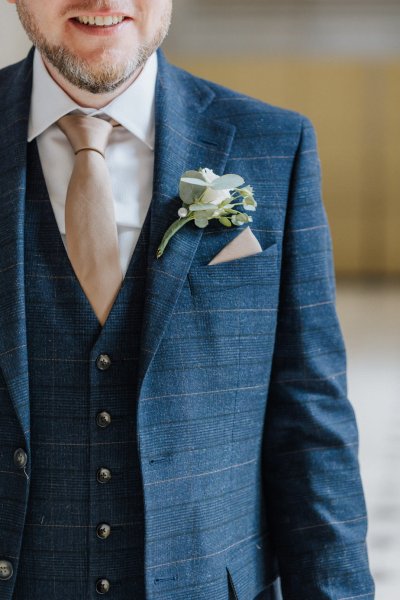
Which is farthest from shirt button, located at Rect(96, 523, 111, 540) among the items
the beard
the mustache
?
the mustache

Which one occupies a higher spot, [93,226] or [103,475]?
[93,226]

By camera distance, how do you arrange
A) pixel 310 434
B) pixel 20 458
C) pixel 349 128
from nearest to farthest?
pixel 20 458
pixel 310 434
pixel 349 128

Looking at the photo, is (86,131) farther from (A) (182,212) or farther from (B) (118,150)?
(A) (182,212)

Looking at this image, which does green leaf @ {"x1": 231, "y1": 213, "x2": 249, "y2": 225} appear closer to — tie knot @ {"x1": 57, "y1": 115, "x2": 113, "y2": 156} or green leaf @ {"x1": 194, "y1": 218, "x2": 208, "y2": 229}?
green leaf @ {"x1": 194, "y1": 218, "x2": 208, "y2": 229}

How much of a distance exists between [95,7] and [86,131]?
7.5 inches

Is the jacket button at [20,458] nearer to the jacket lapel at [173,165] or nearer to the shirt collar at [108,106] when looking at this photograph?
the jacket lapel at [173,165]

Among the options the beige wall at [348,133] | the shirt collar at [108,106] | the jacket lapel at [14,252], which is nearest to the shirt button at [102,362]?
the jacket lapel at [14,252]

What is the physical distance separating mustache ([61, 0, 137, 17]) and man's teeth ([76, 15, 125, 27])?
1 centimetres

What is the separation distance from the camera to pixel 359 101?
12.5 m

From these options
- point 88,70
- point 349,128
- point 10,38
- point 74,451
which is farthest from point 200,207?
point 349,128

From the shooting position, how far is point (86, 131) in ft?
5.43

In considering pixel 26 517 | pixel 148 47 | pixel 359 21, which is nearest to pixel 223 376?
pixel 26 517

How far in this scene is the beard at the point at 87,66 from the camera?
160 centimetres

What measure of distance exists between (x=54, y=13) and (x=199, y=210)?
0.37 metres
